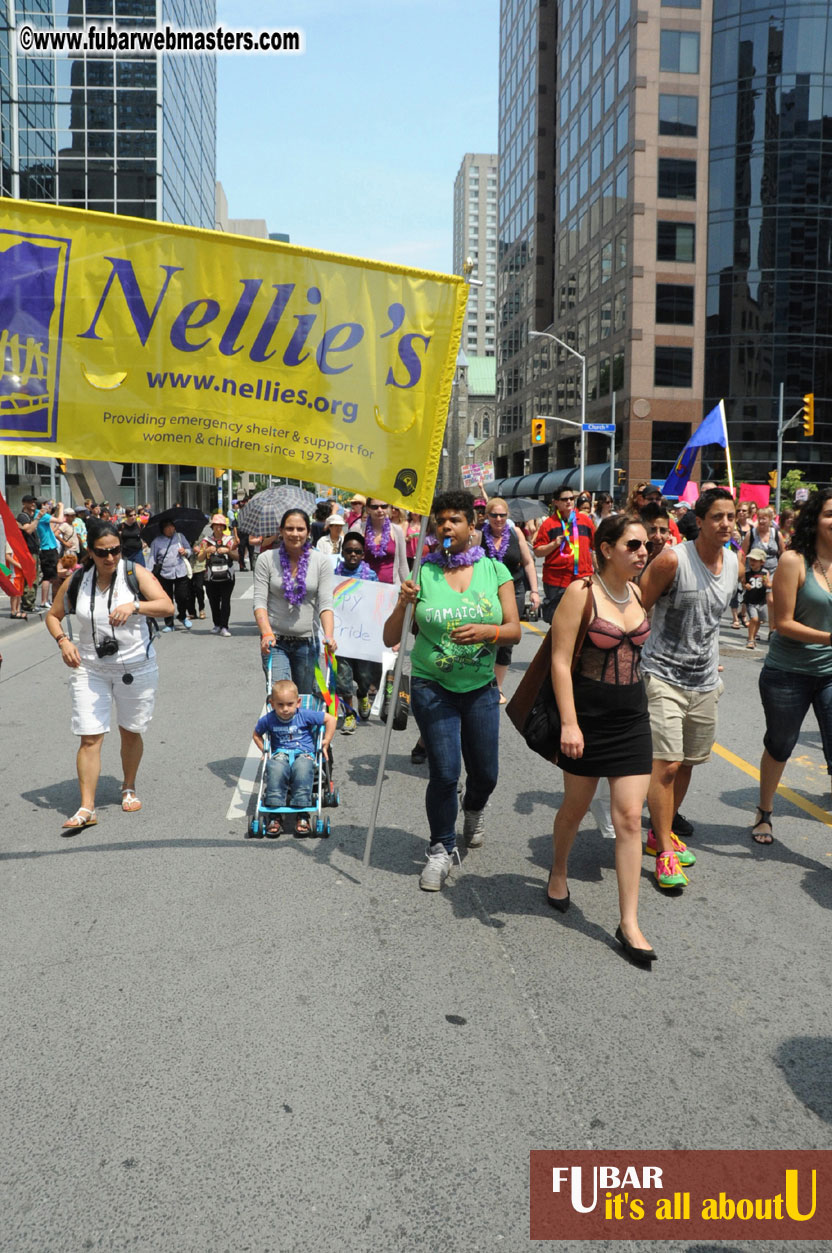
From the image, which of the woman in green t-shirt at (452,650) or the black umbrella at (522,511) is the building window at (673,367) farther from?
the woman in green t-shirt at (452,650)

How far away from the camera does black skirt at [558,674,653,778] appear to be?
450cm

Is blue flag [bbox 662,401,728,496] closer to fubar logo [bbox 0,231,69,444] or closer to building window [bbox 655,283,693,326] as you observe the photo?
fubar logo [bbox 0,231,69,444]

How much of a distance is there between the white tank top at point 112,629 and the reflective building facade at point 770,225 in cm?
4989

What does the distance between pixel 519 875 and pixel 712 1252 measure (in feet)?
8.79

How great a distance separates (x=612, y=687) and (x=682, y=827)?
1.96 metres

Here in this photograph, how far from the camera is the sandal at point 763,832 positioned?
5898 mm

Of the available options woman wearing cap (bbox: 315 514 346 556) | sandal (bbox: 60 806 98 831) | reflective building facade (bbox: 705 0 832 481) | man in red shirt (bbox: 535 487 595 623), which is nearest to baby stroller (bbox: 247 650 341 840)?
sandal (bbox: 60 806 98 831)

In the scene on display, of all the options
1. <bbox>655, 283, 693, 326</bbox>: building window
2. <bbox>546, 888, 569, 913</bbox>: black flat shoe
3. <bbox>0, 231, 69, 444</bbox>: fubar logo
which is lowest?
<bbox>546, 888, 569, 913</bbox>: black flat shoe

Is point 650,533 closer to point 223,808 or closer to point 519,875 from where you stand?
point 519,875

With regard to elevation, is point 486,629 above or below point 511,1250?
above

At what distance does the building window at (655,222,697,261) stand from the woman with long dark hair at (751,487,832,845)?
5275cm

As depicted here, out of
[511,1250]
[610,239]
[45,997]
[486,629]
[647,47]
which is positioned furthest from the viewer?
[610,239]

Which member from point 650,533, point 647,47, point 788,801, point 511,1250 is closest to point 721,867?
point 788,801

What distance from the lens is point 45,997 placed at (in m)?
3.97
